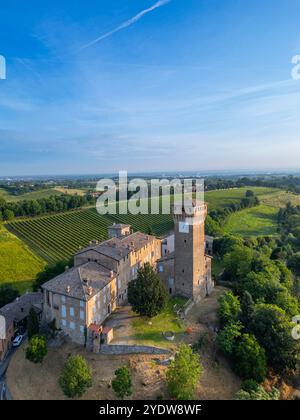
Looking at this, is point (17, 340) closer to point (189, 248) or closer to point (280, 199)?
point (189, 248)

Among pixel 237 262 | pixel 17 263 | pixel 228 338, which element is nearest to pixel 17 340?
pixel 228 338

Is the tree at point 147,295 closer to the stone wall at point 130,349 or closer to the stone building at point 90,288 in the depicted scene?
the stone building at point 90,288

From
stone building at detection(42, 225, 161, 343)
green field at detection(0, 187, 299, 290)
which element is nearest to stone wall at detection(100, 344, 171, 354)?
stone building at detection(42, 225, 161, 343)

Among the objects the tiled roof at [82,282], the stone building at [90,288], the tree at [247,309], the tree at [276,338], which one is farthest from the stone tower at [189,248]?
the tiled roof at [82,282]

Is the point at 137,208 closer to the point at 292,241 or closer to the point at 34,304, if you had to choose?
the point at 292,241

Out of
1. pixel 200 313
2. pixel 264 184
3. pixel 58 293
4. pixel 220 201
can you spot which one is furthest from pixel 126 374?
pixel 264 184

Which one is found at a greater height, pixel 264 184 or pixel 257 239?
pixel 264 184
